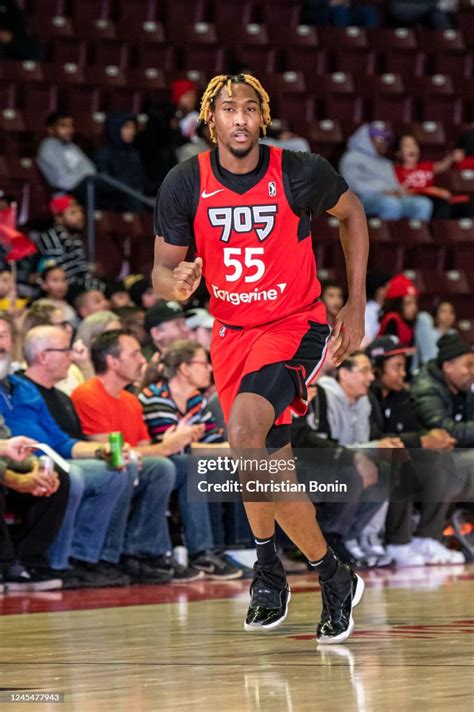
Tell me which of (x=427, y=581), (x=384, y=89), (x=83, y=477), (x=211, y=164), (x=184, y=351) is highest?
(x=384, y=89)

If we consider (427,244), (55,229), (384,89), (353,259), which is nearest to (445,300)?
(427,244)

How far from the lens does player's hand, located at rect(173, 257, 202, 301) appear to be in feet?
15.7

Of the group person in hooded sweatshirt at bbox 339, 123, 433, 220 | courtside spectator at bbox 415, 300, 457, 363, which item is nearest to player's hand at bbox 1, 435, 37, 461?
courtside spectator at bbox 415, 300, 457, 363

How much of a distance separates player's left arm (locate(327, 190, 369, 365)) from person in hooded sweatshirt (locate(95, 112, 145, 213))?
869 cm

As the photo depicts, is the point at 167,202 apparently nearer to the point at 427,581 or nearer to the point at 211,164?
the point at 211,164

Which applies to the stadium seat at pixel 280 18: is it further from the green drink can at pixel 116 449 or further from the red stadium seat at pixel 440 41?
the green drink can at pixel 116 449

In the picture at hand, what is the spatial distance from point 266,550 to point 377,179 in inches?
401

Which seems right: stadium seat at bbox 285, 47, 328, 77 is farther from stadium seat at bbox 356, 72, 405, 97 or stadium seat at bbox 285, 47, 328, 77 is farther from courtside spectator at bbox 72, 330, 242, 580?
courtside spectator at bbox 72, 330, 242, 580

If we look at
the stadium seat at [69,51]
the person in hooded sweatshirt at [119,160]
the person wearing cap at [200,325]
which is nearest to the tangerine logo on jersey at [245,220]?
the person wearing cap at [200,325]

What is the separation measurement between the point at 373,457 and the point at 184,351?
1.53 m

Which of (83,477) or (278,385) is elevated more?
(278,385)

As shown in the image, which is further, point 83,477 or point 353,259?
point 83,477

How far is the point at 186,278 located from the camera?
4785mm

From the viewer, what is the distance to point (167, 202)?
524 centimetres
